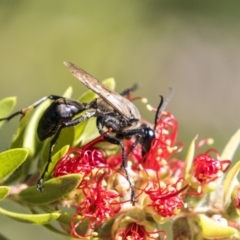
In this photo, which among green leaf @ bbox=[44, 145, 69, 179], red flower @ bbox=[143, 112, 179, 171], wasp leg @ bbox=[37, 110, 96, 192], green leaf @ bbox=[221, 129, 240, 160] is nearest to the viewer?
green leaf @ bbox=[44, 145, 69, 179]

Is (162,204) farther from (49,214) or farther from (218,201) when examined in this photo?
(49,214)

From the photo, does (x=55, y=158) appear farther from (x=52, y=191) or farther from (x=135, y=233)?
(x=135, y=233)

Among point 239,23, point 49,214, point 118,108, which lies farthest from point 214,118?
point 49,214

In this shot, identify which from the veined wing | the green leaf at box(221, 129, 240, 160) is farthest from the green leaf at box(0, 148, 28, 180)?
the green leaf at box(221, 129, 240, 160)

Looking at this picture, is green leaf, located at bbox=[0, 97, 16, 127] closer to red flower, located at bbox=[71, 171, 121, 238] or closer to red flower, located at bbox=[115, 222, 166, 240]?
red flower, located at bbox=[71, 171, 121, 238]

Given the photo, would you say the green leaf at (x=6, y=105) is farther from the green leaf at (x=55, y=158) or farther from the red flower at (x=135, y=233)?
the red flower at (x=135, y=233)

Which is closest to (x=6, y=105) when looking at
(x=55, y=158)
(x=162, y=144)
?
(x=55, y=158)
